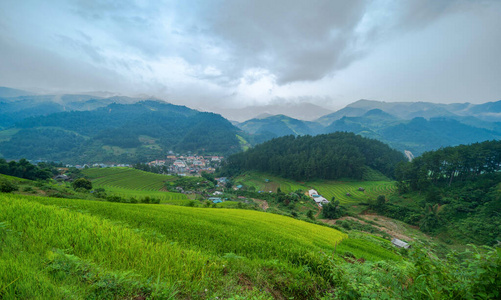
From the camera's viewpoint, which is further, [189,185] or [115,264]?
[189,185]

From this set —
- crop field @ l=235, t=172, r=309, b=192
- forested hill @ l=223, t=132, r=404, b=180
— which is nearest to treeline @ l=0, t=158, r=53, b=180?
crop field @ l=235, t=172, r=309, b=192

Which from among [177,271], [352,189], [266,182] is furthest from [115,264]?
[266,182]

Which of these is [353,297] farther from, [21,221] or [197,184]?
[197,184]

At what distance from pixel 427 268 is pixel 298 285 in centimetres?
246

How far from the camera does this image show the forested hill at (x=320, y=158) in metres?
70.8

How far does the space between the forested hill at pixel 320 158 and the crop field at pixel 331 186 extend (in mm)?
4255

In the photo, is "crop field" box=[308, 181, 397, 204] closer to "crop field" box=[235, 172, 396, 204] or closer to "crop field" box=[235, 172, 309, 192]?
"crop field" box=[235, 172, 396, 204]

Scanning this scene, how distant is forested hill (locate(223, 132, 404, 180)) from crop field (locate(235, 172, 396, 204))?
14.0 feet

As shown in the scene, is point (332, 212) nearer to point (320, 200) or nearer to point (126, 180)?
point (320, 200)

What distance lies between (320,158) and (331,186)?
15140mm

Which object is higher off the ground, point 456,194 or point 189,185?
point 456,194

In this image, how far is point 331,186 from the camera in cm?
6438

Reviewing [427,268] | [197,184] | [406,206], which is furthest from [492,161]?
[197,184]

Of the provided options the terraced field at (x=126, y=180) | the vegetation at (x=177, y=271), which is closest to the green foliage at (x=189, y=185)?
the terraced field at (x=126, y=180)
